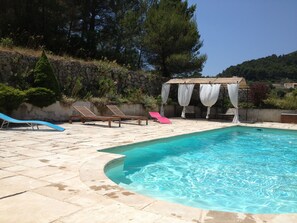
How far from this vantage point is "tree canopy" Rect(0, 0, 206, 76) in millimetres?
15773

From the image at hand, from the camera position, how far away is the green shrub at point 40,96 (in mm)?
10758

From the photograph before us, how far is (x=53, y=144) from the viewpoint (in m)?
6.68

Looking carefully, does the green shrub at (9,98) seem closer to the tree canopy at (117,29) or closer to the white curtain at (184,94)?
the tree canopy at (117,29)

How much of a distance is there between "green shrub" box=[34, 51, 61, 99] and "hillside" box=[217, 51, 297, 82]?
26392mm

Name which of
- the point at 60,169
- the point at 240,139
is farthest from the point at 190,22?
the point at 60,169

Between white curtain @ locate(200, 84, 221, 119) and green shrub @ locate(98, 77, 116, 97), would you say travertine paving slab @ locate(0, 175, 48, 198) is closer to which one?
green shrub @ locate(98, 77, 116, 97)

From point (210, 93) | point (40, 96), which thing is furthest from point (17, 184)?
point (210, 93)

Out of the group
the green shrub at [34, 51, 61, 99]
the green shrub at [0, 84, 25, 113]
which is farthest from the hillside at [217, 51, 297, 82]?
the green shrub at [0, 84, 25, 113]

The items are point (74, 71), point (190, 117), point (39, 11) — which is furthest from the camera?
point (190, 117)

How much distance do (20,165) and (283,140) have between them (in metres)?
9.39

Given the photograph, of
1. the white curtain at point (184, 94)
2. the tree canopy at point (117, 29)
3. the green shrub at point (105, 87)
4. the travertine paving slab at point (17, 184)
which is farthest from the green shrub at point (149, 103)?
the travertine paving slab at point (17, 184)

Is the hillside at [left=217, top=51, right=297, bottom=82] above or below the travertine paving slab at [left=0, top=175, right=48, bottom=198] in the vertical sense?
above

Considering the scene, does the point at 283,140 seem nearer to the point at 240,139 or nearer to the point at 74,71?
the point at 240,139

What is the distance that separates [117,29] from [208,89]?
24.7ft
